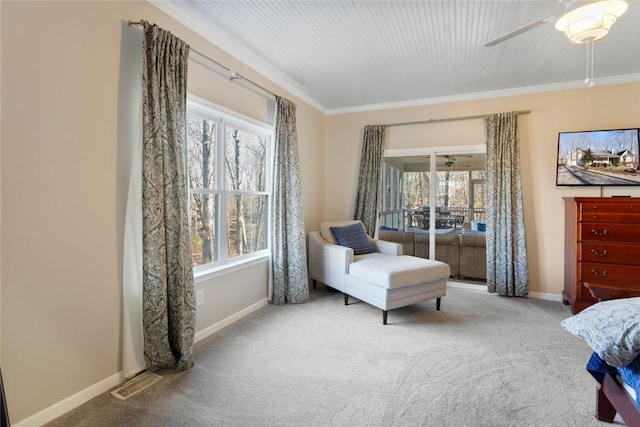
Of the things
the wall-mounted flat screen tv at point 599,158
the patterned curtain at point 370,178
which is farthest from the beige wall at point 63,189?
the wall-mounted flat screen tv at point 599,158

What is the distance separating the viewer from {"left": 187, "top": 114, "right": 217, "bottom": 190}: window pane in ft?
9.14

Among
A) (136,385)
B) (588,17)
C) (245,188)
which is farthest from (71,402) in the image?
(588,17)

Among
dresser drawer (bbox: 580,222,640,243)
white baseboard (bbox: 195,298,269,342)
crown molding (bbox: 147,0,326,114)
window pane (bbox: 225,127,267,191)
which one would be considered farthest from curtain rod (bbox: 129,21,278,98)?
dresser drawer (bbox: 580,222,640,243)

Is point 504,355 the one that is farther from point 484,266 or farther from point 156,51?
point 156,51

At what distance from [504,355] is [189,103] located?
307 cm

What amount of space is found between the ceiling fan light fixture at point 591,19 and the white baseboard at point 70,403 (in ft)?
11.0

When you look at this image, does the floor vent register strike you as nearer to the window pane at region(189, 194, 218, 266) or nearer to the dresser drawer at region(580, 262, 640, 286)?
the window pane at region(189, 194, 218, 266)

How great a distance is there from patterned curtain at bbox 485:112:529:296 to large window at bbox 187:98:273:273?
2687 mm

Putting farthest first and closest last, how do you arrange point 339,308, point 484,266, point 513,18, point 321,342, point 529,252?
1. point 484,266
2. point 529,252
3. point 339,308
4. point 321,342
5. point 513,18

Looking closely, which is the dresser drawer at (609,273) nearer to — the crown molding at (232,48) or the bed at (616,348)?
the bed at (616,348)

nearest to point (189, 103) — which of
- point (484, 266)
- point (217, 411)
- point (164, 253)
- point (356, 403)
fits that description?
point (164, 253)

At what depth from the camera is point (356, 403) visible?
193 centimetres

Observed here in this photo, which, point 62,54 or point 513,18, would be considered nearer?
point 62,54

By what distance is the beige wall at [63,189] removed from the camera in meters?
1.61
